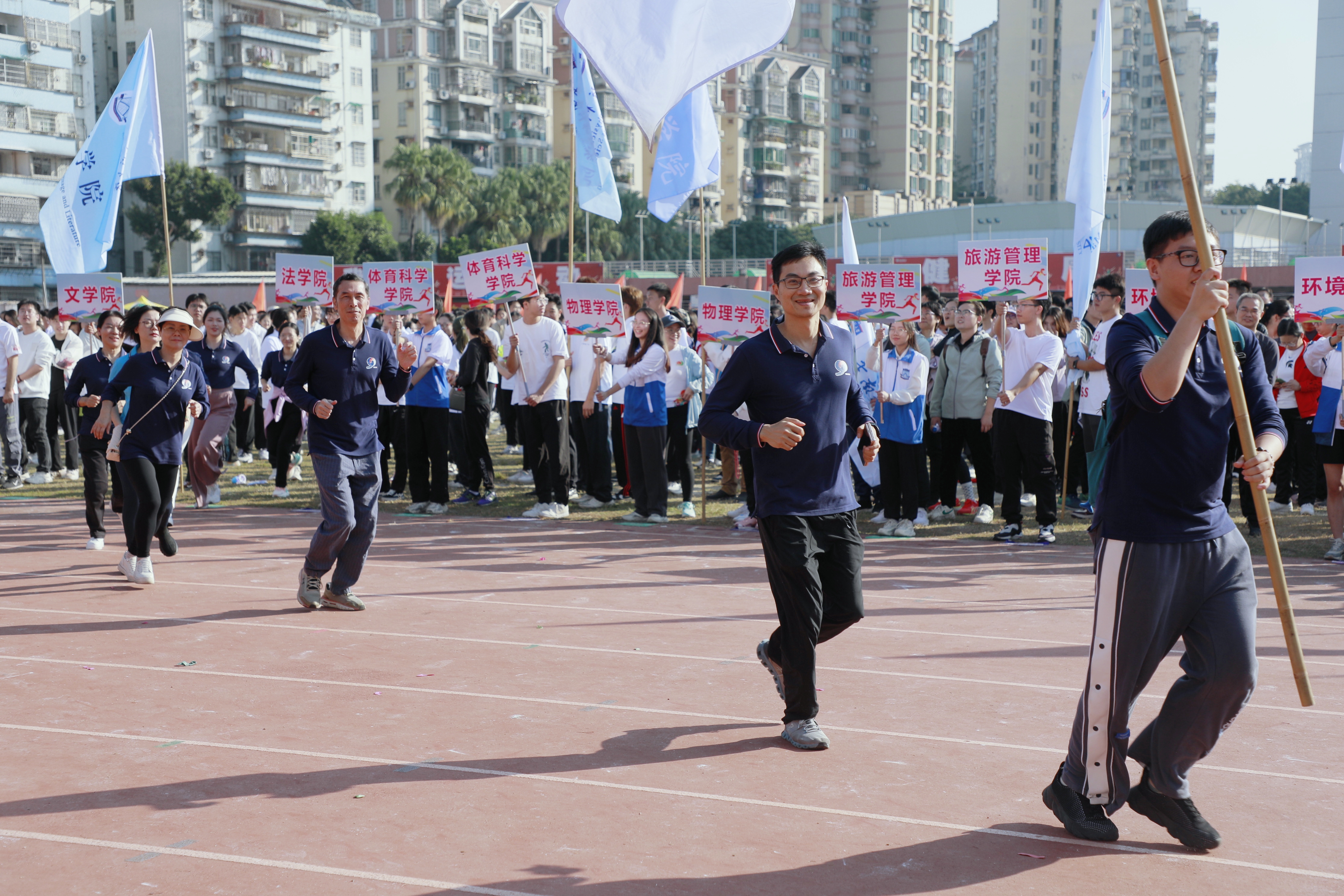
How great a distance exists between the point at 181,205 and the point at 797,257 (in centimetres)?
7480

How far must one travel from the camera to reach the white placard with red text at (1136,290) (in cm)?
1243

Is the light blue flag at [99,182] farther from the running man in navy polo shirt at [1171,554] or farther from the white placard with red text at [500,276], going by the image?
the running man in navy polo shirt at [1171,554]

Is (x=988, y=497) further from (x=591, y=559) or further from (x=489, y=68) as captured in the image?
(x=489, y=68)

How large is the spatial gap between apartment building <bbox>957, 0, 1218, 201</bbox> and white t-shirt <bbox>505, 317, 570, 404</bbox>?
4279 inches

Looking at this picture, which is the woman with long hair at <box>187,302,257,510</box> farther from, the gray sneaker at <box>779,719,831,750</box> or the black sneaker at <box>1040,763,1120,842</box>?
the black sneaker at <box>1040,763,1120,842</box>

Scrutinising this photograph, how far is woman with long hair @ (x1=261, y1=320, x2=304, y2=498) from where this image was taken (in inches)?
564

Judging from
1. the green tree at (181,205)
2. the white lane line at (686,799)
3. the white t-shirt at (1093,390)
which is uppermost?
the green tree at (181,205)

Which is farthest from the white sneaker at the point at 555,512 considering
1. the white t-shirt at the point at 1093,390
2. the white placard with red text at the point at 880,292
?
the white t-shirt at the point at 1093,390

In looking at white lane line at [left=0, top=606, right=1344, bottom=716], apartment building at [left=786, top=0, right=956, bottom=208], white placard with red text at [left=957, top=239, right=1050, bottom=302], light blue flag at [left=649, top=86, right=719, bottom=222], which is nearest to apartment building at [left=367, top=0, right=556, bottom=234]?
apartment building at [left=786, top=0, right=956, bottom=208]

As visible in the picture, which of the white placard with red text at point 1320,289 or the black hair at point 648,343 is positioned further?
the black hair at point 648,343

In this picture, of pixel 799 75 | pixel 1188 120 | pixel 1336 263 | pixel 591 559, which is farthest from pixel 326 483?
pixel 1188 120


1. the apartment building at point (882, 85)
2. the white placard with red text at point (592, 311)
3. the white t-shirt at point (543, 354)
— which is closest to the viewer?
the white t-shirt at point (543, 354)

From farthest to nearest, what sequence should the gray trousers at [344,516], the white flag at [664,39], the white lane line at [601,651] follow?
the gray trousers at [344,516] < the white flag at [664,39] < the white lane line at [601,651]

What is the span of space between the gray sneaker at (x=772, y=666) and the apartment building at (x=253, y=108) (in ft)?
247
